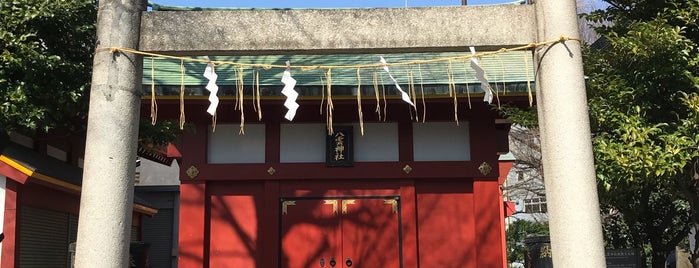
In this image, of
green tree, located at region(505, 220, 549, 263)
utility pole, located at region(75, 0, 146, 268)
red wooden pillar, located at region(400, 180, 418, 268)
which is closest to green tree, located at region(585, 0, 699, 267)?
red wooden pillar, located at region(400, 180, 418, 268)

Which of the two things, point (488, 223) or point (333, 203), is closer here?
point (488, 223)

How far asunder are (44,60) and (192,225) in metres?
3.48

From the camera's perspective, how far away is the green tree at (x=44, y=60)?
668 cm

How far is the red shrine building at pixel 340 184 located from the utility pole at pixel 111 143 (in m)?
3.86

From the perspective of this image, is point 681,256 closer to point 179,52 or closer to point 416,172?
point 416,172

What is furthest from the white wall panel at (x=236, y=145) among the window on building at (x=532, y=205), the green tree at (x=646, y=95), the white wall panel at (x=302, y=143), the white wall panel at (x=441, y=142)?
the window on building at (x=532, y=205)

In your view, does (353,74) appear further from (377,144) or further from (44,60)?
(44,60)

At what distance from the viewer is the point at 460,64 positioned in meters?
9.59

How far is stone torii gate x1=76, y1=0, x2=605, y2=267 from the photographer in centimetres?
504

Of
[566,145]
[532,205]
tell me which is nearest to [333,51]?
[566,145]

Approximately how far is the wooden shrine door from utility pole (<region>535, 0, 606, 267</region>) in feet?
14.5

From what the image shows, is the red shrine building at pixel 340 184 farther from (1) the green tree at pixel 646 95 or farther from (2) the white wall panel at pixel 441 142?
(1) the green tree at pixel 646 95

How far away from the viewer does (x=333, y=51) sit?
18.1 feet

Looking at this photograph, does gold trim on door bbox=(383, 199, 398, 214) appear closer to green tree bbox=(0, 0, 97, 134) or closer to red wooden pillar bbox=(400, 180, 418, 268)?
red wooden pillar bbox=(400, 180, 418, 268)
